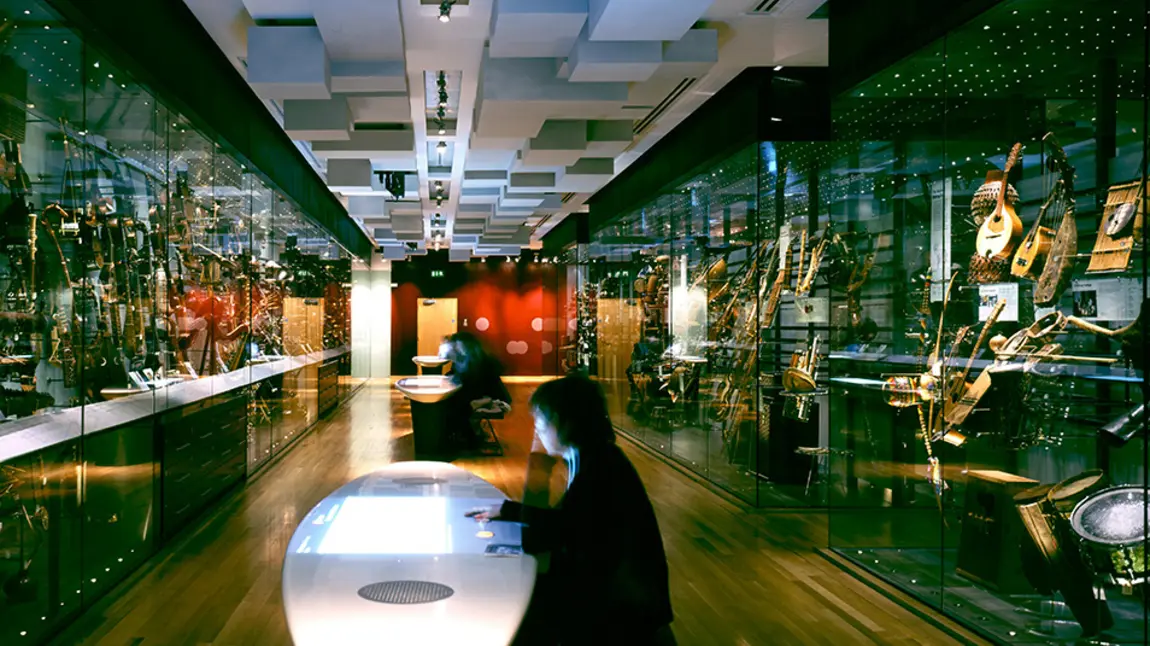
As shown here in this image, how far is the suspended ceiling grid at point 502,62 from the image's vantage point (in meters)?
4.78

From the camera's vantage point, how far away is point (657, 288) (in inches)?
341

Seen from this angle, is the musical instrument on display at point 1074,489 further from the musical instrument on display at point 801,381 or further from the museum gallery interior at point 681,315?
the musical instrument on display at point 801,381

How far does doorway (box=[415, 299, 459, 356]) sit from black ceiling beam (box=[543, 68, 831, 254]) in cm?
1313

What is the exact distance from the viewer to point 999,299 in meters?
3.58

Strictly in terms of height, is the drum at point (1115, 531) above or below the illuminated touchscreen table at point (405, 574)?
below

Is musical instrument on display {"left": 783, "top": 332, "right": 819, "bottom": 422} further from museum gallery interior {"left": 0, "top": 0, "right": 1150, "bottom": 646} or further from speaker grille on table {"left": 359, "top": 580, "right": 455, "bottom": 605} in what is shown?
speaker grille on table {"left": 359, "top": 580, "right": 455, "bottom": 605}

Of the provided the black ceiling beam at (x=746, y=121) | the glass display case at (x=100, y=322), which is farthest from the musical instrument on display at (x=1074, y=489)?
the glass display case at (x=100, y=322)

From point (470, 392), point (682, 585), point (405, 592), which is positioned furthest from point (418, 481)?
point (470, 392)

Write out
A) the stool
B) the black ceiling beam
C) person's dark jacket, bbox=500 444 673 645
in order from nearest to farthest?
1. person's dark jacket, bbox=500 444 673 645
2. the black ceiling beam
3. the stool

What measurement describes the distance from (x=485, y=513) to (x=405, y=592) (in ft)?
2.29

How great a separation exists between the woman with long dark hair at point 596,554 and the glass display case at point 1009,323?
1.72 meters

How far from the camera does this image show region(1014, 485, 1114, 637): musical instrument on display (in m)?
3.14

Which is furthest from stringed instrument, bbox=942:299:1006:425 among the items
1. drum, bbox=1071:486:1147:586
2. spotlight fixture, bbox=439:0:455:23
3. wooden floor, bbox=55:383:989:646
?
spotlight fixture, bbox=439:0:455:23

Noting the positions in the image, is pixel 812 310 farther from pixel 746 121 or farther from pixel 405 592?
pixel 405 592
